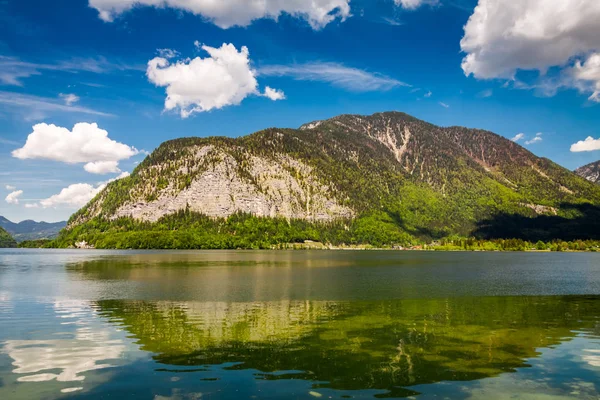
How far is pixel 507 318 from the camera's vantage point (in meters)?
39.6

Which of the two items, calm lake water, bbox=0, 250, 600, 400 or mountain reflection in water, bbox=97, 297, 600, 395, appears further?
mountain reflection in water, bbox=97, 297, 600, 395

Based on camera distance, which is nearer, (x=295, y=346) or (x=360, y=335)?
(x=295, y=346)

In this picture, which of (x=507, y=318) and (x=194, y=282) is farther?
(x=194, y=282)

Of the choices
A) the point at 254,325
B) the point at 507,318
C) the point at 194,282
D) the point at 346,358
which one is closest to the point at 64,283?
the point at 194,282

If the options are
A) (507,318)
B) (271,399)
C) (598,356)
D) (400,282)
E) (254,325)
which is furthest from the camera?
(400,282)

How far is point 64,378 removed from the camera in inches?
826

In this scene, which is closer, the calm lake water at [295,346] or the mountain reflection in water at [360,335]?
the calm lake water at [295,346]

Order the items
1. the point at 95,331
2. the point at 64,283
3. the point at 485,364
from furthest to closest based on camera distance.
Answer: the point at 64,283 < the point at 95,331 < the point at 485,364

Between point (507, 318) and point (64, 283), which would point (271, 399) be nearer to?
point (507, 318)

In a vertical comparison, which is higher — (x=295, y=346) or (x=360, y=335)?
(x=295, y=346)

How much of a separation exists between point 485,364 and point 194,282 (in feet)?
186

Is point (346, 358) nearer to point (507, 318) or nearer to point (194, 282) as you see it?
point (507, 318)

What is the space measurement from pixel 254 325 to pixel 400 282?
155 ft

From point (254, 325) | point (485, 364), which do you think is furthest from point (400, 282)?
point (485, 364)
